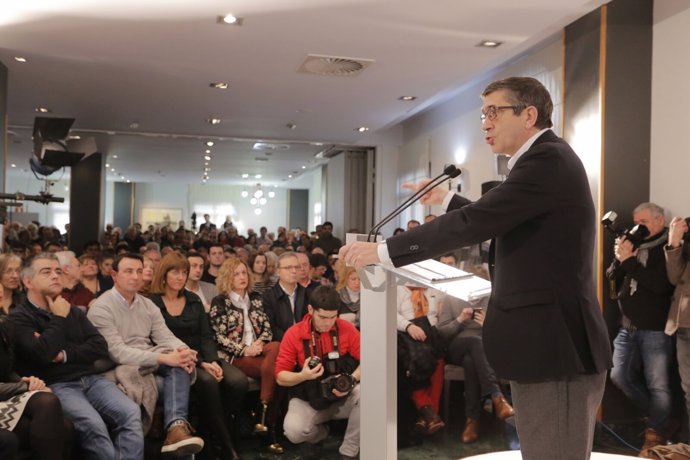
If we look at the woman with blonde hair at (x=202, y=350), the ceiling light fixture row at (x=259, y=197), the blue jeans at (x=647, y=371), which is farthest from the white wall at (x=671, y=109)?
the ceiling light fixture row at (x=259, y=197)

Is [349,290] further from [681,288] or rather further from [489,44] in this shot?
[489,44]

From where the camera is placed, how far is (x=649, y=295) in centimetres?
411

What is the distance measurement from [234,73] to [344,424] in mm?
3481

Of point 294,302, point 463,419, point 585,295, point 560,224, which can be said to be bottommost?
point 463,419

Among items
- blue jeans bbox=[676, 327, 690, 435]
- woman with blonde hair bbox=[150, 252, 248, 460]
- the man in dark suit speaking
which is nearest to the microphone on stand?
the man in dark suit speaking

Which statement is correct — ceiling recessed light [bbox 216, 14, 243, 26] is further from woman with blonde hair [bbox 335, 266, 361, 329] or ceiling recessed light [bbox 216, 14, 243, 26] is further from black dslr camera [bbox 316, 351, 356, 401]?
black dslr camera [bbox 316, 351, 356, 401]

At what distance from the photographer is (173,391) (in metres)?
3.56

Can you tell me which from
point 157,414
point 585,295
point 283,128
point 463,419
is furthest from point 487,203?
point 283,128

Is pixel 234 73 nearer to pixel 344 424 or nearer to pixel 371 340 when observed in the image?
pixel 344 424

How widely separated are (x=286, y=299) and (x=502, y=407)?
1655 mm

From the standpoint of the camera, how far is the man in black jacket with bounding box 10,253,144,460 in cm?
314

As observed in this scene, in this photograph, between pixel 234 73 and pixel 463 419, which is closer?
pixel 463 419

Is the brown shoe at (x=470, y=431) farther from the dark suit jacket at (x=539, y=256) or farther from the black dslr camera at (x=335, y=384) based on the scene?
the dark suit jacket at (x=539, y=256)

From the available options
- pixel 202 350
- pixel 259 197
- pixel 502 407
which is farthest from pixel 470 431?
pixel 259 197
